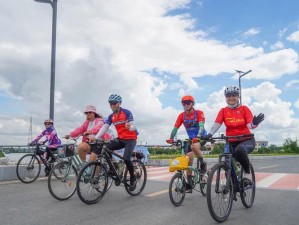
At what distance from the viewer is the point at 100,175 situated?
6.96 meters

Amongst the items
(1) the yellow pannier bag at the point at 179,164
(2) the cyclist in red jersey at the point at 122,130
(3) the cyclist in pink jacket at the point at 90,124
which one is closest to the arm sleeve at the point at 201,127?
(1) the yellow pannier bag at the point at 179,164

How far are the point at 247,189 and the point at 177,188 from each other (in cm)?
124

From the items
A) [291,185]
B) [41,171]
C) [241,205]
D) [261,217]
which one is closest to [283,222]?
[261,217]

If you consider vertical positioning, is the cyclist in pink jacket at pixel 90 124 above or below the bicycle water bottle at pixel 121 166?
above

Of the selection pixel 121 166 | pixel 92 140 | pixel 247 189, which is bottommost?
pixel 247 189

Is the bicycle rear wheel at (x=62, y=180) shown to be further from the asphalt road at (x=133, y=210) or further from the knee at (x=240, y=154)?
the knee at (x=240, y=154)

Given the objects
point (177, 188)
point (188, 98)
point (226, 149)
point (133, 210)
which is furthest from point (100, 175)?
point (226, 149)

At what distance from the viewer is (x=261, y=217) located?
5707 mm

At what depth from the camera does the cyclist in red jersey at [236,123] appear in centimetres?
614

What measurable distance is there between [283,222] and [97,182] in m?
3.33

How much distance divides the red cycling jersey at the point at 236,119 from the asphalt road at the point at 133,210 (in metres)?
1.36

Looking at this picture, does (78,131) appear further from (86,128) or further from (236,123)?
(236,123)

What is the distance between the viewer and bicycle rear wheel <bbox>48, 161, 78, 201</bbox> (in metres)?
7.08

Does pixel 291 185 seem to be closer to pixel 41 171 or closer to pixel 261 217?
pixel 261 217
